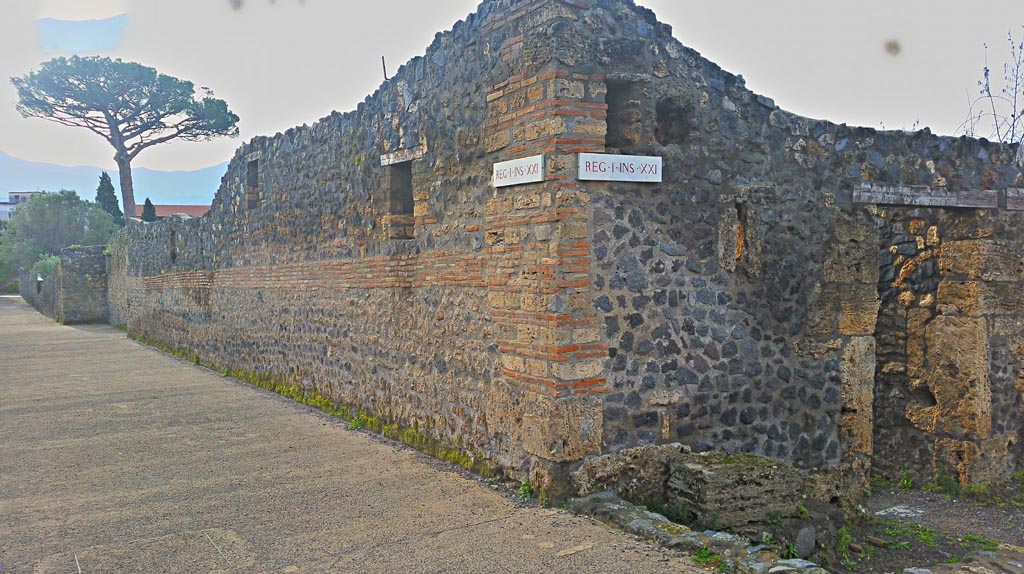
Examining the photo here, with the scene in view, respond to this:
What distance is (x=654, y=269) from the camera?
18.7ft

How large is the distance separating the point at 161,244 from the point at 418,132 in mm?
11279

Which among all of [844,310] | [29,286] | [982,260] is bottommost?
[29,286]

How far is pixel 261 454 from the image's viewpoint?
Result: 698 centimetres

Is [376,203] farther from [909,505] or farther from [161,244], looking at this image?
[161,244]

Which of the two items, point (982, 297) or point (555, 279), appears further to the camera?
point (982, 297)

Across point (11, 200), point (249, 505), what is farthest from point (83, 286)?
point (11, 200)

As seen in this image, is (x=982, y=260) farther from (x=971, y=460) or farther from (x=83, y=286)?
(x=83, y=286)

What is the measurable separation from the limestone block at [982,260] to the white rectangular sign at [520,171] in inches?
161

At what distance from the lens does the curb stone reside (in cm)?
409

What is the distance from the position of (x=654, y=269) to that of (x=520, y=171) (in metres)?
1.15

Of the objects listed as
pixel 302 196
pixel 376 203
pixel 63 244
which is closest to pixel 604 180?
pixel 376 203

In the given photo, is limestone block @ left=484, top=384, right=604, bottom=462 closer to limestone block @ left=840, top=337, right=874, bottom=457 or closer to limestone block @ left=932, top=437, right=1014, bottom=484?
limestone block @ left=840, top=337, right=874, bottom=457

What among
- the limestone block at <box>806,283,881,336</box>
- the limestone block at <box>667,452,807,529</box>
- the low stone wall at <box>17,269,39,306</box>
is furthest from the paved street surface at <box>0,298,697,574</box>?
the low stone wall at <box>17,269,39,306</box>

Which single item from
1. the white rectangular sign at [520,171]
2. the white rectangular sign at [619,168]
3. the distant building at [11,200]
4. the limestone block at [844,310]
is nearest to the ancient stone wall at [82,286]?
the white rectangular sign at [520,171]
